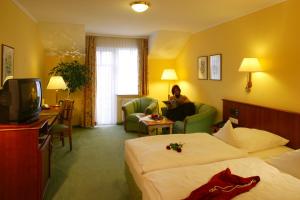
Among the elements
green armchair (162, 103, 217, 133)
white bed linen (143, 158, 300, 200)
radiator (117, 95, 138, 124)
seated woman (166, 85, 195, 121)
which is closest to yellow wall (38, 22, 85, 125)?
radiator (117, 95, 138, 124)

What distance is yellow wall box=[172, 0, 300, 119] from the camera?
3.13 m

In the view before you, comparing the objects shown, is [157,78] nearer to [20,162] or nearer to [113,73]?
[113,73]

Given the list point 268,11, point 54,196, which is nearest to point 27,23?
point 54,196

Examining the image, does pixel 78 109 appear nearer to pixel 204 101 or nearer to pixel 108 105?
pixel 108 105

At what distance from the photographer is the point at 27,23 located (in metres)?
4.29

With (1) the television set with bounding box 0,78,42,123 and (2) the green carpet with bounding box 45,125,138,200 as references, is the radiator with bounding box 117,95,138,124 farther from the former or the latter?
(1) the television set with bounding box 0,78,42,123

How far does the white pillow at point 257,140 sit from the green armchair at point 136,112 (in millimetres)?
2770

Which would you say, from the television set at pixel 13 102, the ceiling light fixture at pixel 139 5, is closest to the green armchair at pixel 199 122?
the ceiling light fixture at pixel 139 5

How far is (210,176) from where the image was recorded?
2.02m

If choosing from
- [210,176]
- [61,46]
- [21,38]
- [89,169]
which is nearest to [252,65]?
[210,176]

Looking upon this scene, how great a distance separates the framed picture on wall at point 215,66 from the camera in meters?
4.79

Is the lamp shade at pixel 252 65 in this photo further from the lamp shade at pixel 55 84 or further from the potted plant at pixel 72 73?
the potted plant at pixel 72 73

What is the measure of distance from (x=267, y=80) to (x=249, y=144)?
46.3 inches

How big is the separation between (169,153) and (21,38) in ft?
10.6
